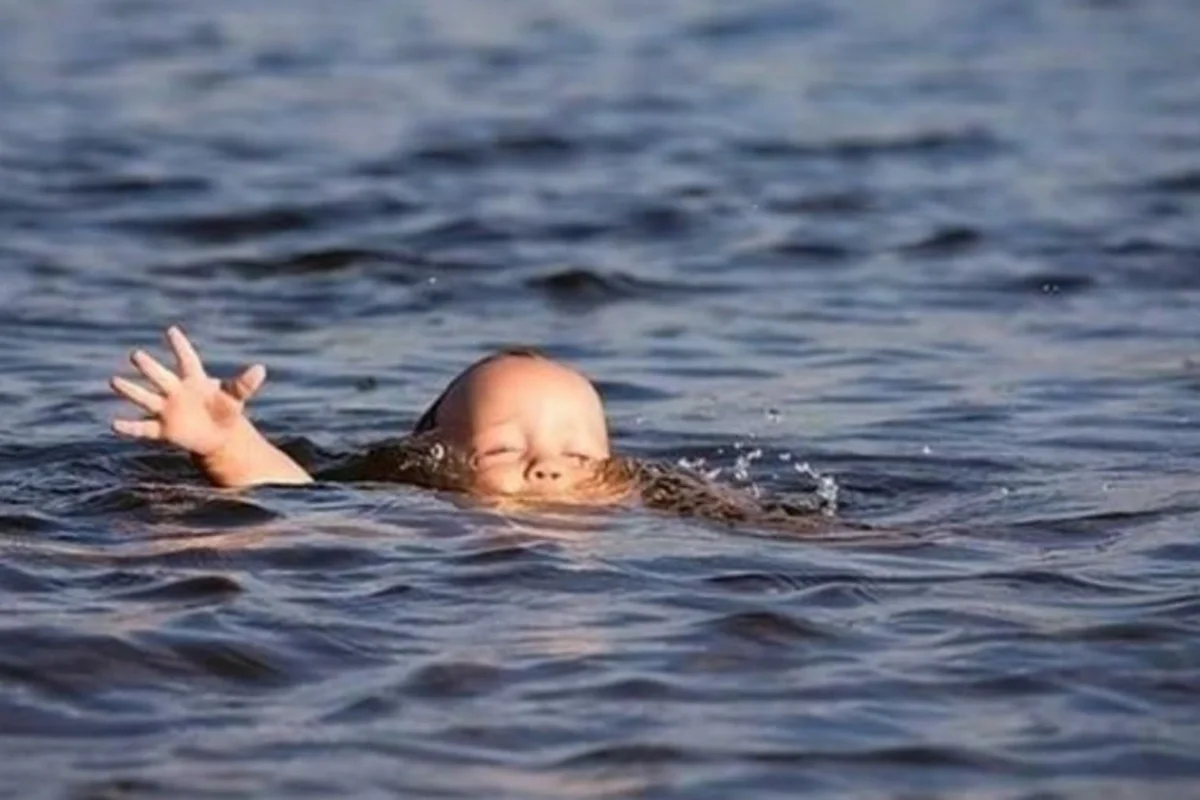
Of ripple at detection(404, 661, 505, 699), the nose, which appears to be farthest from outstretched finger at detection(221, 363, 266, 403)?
ripple at detection(404, 661, 505, 699)

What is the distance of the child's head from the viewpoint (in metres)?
8.60

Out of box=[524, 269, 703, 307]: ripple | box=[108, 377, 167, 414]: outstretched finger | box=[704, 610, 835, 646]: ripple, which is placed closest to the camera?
box=[704, 610, 835, 646]: ripple

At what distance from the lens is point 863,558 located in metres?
7.97

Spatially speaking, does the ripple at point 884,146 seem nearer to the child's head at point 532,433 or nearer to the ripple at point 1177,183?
the ripple at point 1177,183

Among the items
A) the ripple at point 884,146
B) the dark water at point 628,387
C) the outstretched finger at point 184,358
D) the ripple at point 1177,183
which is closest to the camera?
the dark water at point 628,387

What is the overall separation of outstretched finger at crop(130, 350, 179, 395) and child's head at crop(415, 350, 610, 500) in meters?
0.85

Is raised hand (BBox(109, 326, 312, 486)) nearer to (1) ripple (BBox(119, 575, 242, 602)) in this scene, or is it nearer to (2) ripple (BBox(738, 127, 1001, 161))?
(1) ripple (BBox(119, 575, 242, 602))

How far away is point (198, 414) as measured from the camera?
826cm

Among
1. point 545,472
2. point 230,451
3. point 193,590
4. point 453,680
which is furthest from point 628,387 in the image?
point 453,680

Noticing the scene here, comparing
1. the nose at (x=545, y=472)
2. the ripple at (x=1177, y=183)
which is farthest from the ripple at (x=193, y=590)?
the ripple at (x=1177, y=183)

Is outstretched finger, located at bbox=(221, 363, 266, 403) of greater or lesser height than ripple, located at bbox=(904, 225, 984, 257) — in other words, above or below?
above

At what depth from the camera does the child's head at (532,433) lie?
8.60m

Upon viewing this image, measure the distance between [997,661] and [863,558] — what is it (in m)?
1.09

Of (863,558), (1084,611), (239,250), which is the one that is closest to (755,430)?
(863,558)
